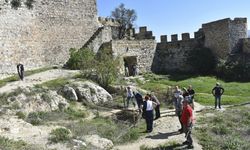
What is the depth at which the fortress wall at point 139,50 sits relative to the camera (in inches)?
1554

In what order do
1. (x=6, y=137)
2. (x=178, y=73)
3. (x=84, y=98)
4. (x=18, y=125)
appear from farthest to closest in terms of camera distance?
(x=178, y=73), (x=84, y=98), (x=18, y=125), (x=6, y=137)

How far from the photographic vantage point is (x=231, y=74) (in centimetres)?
3831

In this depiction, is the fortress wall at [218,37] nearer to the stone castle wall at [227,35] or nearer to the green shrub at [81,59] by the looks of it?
the stone castle wall at [227,35]

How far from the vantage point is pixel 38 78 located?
3147 centimetres

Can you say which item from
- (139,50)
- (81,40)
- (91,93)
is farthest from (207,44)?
(91,93)

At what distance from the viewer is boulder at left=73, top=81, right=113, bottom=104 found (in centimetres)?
2758

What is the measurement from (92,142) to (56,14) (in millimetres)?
22580

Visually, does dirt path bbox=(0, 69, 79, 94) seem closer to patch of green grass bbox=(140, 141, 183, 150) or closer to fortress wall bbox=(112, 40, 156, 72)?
fortress wall bbox=(112, 40, 156, 72)

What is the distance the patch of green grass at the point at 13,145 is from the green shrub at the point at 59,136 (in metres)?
1.13

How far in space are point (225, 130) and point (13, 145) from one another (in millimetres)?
9874

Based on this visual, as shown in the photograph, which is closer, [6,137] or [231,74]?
[6,137]

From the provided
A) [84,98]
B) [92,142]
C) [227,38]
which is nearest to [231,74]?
[227,38]

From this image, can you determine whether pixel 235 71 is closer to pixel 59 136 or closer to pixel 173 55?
pixel 173 55

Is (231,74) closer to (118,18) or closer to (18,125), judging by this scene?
(118,18)
